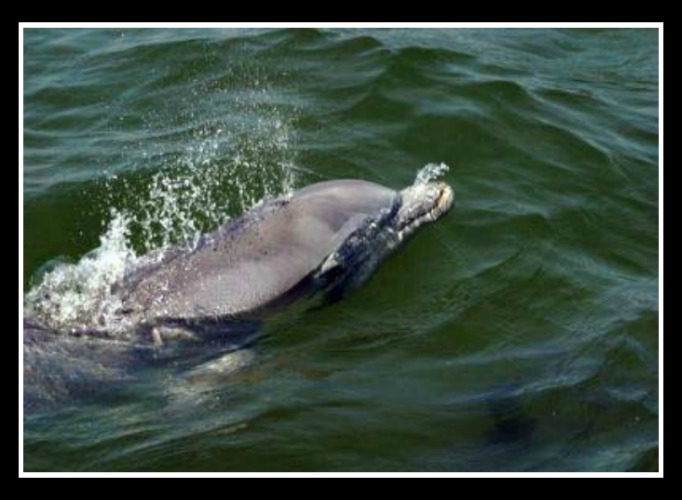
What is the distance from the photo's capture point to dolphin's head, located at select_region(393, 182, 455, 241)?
9039 mm

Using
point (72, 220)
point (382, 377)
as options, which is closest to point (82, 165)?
point (72, 220)

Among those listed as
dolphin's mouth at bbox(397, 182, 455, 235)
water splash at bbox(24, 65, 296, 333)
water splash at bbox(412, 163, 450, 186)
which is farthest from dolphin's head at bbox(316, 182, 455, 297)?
water splash at bbox(412, 163, 450, 186)

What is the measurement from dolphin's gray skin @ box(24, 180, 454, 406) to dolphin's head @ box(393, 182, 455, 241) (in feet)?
1.38

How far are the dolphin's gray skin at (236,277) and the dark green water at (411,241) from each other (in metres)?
0.25

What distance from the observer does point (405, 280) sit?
920cm

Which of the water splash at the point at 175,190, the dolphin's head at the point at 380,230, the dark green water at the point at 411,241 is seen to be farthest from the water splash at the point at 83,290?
the dolphin's head at the point at 380,230

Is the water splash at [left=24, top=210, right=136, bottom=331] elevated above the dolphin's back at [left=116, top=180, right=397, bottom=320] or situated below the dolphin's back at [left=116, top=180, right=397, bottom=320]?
below

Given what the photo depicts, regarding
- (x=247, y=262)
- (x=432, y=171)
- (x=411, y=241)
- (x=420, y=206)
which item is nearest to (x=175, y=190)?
(x=432, y=171)

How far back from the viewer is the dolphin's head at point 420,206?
904 centimetres

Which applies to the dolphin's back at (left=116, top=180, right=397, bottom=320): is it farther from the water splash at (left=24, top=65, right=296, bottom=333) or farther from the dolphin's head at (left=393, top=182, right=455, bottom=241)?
the dolphin's head at (left=393, top=182, right=455, bottom=241)

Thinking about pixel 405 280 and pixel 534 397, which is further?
pixel 405 280

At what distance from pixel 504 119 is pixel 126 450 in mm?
6802

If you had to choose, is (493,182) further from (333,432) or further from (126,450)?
(126,450)

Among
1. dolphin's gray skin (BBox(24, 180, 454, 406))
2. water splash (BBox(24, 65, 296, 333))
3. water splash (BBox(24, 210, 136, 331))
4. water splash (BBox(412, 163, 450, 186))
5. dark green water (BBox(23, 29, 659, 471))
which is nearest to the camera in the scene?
dark green water (BBox(23, 29, 659, 471))
